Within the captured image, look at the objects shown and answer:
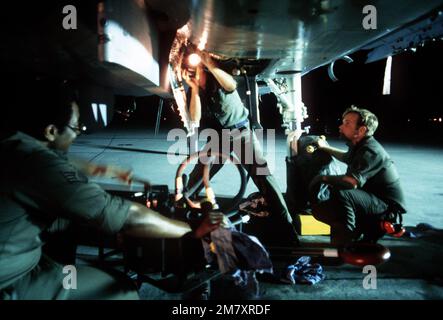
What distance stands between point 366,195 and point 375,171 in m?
0.32

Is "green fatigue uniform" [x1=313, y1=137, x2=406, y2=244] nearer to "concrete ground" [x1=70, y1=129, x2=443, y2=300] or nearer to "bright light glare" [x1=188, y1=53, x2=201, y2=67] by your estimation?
"concrete ground" [x1=70, y1=129, x2=443, y2=300]

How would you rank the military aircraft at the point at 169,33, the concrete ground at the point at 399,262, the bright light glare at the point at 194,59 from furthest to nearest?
1. the bright light glare at the point at 194,59
2. the concrete ground at the point at 399,262
3. the military aircraft at the point at 169,33

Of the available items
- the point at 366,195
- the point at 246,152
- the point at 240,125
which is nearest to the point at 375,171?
the point at 366,195

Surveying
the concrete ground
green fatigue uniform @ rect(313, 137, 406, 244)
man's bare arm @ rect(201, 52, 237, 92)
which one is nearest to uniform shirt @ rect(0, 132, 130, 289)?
the concrete ground

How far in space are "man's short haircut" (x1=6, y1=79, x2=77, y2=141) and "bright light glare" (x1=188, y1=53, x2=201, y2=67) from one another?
1956mm

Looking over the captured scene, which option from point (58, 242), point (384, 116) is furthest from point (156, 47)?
point (384, 116)

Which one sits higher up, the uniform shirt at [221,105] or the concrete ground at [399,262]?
the uniform shirt at [221,105]

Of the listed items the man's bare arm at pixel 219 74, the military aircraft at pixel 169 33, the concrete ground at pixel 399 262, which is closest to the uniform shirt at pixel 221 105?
the man's bare arm at pixel 219 74

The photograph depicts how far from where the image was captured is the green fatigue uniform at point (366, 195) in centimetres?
351

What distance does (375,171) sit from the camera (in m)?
3.54

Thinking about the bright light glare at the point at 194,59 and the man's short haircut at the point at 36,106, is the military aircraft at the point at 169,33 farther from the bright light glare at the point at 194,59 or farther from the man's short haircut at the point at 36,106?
the man's short haircut at the point at 36,106

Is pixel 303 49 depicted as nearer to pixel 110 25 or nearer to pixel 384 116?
pixel 110 25

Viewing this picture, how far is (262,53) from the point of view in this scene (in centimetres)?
354

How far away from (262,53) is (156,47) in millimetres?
1317
